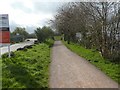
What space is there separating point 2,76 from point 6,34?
6671 mm

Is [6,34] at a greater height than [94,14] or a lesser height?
lesser

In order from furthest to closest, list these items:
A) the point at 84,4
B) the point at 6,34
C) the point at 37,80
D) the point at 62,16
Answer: the point at 62,16 → the point at 84,4 → the point at 6,34 → the point at 37,80

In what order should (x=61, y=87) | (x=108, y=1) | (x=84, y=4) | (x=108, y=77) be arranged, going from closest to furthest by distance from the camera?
(x=61, y=87)
(x=108, y=77)
(x=108, y=1)
(x=84, y=4)

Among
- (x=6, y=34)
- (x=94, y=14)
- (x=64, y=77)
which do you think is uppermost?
(x=94, y=14)

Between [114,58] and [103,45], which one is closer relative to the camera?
[114,58]

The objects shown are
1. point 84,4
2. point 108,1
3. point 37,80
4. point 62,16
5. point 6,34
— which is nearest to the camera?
point 37,80

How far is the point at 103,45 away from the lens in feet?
61.3

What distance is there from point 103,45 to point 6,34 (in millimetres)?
7201

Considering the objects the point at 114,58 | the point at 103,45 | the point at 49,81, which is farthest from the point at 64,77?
the point at 103,45

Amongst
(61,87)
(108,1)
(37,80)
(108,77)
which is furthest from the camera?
(108,1)

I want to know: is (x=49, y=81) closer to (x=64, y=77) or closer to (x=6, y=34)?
(x=64, y=77)

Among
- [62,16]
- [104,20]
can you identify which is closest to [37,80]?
[104,20]

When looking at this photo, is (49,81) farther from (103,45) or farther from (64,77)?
(103,45)

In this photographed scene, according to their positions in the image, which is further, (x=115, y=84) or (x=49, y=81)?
(x=49, y=81)
